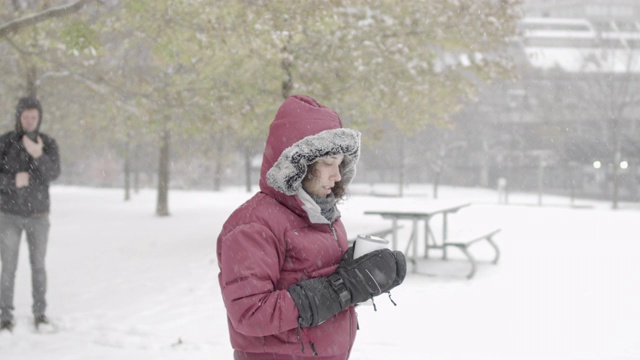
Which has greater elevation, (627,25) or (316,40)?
(627,25)

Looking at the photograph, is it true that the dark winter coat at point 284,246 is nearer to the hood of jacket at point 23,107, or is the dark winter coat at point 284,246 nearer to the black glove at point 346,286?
the black glove at point 346,286

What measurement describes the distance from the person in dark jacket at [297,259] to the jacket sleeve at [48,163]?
4010 millimetres

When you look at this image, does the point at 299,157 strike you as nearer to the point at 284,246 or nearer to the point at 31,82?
the point at 284,246

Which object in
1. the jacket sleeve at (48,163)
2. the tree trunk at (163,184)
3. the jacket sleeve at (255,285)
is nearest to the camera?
the jacket sleeve at (255,285)

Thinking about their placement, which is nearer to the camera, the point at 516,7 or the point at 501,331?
the point at 501,331

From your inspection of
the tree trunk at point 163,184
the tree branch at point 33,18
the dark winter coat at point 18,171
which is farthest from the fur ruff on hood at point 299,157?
the tree trunk at point 163,184

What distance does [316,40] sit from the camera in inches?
462

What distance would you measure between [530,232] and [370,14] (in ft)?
19.2

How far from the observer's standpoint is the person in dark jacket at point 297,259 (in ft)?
6.99

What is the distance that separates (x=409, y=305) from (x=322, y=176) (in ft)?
16.4

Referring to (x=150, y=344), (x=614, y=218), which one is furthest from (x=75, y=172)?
(x=150, y=344)

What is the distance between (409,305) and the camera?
707 cm

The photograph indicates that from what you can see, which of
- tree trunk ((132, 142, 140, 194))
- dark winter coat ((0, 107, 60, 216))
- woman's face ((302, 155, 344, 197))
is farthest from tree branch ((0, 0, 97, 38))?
tree trunk ((132, 142, 140, 194))

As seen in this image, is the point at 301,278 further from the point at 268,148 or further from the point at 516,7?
the point at 516,7
